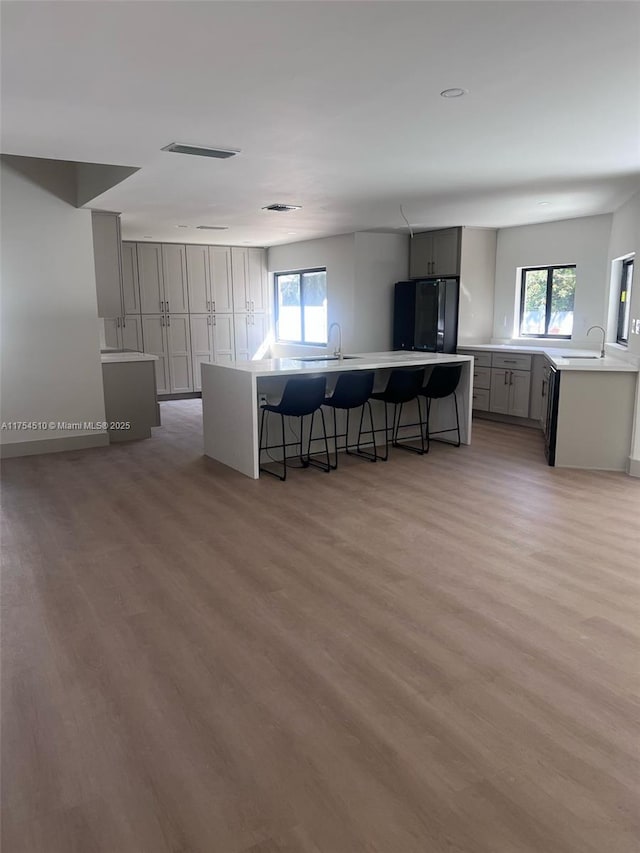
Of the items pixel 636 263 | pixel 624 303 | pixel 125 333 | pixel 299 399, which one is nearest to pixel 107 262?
pixel 125 333

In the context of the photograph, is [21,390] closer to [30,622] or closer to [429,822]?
[30,622]

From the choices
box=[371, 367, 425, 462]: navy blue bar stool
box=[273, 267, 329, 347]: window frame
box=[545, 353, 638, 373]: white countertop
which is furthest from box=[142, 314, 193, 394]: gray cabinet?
box=[545, 353, 638, 373]: white countertop

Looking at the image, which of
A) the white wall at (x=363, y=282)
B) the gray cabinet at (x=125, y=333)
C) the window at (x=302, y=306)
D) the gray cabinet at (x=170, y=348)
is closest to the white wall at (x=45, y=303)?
the gray cabinet at (x=125, y=333)

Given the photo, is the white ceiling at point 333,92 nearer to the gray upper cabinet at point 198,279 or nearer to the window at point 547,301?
the window at point 547,301

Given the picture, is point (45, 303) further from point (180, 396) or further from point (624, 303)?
point (624, 303)

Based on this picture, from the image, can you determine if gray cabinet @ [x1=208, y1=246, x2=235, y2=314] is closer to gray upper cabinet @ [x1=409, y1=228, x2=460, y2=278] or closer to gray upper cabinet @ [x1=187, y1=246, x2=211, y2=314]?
gray upper cabinet @ [x1=187, y1=246, x2=211, y2=314]

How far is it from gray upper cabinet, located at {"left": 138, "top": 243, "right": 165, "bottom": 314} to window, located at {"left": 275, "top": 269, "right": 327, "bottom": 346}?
2058mm

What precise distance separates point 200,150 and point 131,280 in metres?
5.79

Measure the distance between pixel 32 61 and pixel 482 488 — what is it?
3.94m

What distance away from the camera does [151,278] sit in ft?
31.0

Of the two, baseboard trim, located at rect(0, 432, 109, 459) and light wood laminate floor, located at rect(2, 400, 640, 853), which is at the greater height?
baseboard trim, located at rect(0, 432, 109, 459)

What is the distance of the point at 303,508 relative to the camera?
14.4ft

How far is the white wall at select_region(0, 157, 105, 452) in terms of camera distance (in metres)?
5.68

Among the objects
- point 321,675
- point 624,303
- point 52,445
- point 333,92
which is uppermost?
point 333,92
